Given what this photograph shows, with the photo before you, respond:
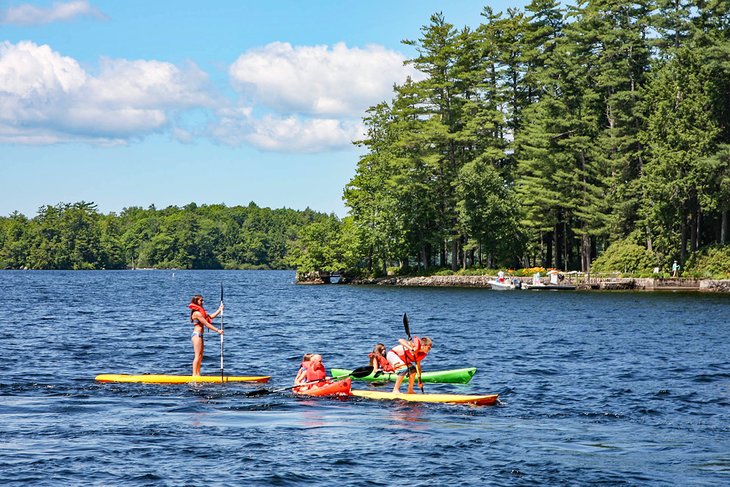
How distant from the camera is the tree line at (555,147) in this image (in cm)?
7238

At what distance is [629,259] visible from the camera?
77125mm

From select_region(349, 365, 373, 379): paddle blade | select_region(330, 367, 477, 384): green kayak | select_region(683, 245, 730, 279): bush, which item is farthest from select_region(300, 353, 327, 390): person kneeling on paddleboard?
select_region(683, 245, 730, 279): bush

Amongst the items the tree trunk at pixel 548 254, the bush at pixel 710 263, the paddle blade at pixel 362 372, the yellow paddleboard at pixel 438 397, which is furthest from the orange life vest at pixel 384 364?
the tree trunk at pixel 548 254

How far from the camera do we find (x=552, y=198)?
83.6 metres

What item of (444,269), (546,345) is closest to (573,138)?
(444,269)

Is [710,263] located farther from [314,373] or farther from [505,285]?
[314,373]

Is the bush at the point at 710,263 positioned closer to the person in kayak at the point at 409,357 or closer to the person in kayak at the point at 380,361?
the person in kayak at the point at 380,361

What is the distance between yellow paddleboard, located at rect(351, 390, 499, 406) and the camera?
2247cm

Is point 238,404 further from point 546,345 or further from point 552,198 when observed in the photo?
point 552,198

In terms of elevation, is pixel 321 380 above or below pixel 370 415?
above

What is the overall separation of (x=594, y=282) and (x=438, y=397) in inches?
2255

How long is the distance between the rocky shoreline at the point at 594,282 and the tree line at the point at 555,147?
236 centimetres

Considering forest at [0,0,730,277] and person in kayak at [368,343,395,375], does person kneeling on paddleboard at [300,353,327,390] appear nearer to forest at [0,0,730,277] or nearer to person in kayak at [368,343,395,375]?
person in kayak at [368,343,395,375]

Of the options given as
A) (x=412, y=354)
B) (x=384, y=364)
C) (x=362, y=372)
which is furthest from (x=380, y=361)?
(x=412, y=354)
